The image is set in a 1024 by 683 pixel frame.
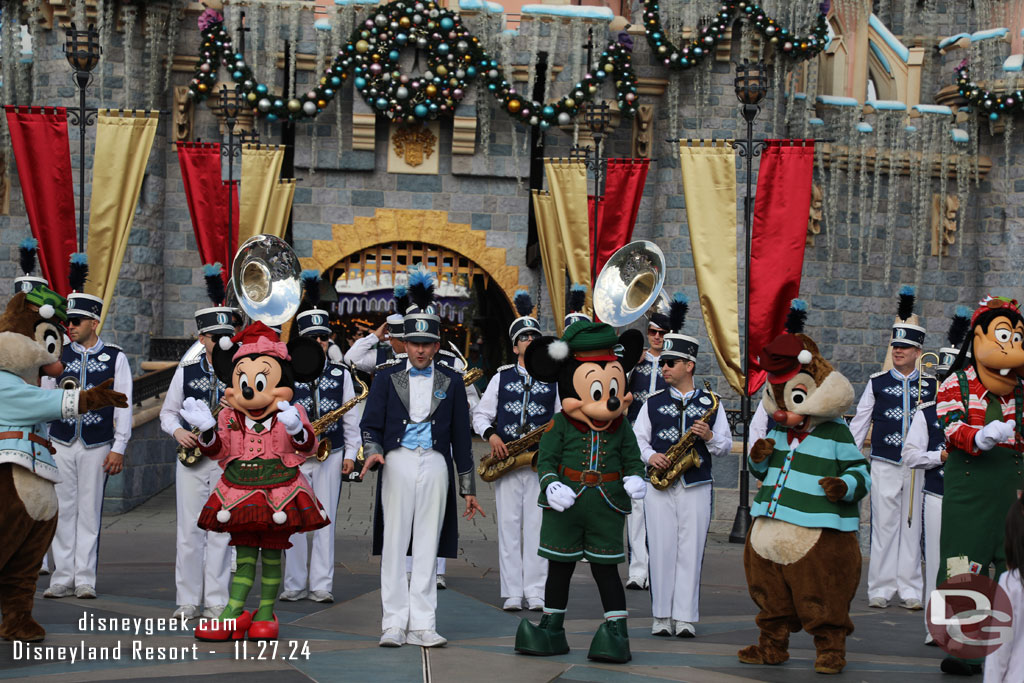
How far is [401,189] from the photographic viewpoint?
16.7 meters

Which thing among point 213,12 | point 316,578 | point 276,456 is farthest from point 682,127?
point 276,456

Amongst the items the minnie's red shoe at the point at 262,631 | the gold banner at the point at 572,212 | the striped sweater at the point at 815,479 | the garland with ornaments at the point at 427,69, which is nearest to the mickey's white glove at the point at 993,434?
the striped sweater at the point at 815,479

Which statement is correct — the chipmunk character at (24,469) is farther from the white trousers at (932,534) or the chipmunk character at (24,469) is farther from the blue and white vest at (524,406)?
the white trousers at (932,534)

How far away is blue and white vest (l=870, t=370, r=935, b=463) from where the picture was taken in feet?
29.6

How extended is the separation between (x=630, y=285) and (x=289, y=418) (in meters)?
3.10

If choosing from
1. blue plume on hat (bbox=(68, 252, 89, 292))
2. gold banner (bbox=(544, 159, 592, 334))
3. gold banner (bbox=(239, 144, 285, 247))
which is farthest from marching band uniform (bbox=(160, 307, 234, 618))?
gold banner (bbox=(544, 159, 592, 334))

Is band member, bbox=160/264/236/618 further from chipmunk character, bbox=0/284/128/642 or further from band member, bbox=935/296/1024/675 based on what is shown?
band member, bbox=935/296/1024/675

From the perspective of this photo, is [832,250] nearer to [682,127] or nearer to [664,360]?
[682,127]

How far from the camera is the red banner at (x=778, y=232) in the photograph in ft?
38.1

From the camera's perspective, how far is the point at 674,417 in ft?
25.6

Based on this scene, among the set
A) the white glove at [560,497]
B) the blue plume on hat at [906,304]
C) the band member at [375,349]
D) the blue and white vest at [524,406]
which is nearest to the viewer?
the white glove at [560,497]

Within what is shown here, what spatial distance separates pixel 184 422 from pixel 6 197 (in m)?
9.87

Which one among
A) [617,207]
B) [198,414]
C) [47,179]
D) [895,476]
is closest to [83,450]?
[198,414]

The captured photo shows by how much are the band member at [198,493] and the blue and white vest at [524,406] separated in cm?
186
